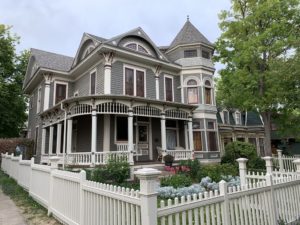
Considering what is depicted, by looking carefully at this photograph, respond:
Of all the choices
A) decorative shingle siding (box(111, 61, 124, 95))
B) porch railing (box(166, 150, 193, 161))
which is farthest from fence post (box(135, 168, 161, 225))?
decorative shingle siding (box(111, 61, 124, 95))

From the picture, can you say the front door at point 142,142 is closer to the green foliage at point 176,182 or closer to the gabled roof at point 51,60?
the green foliage at point 176,182

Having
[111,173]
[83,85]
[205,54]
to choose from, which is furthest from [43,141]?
[205,54]

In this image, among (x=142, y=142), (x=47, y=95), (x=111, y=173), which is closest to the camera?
(x=111, y=173)

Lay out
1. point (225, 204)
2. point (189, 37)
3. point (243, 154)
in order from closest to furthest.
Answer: point (225, 204)
point (243, 154)
point (189, 37)

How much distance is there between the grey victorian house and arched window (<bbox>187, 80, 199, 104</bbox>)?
7 cm

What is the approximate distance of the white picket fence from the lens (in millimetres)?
3123

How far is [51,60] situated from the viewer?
65.6 ft

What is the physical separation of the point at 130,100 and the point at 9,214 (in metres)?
7.46

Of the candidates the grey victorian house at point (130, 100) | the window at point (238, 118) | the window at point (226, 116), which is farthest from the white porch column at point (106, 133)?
the window at point (238, 118)

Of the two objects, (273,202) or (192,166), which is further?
(192,166)

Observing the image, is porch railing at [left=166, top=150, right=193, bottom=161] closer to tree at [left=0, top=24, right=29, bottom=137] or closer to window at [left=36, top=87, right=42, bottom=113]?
window at [left=36, top=87, right=42, bottom=113]

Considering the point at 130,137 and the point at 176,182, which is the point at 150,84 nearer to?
the point at 130,137

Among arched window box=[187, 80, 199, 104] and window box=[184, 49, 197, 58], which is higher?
window box=[184, 49, 197, 58]

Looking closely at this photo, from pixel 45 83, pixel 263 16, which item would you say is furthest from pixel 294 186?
pixel 45 83
